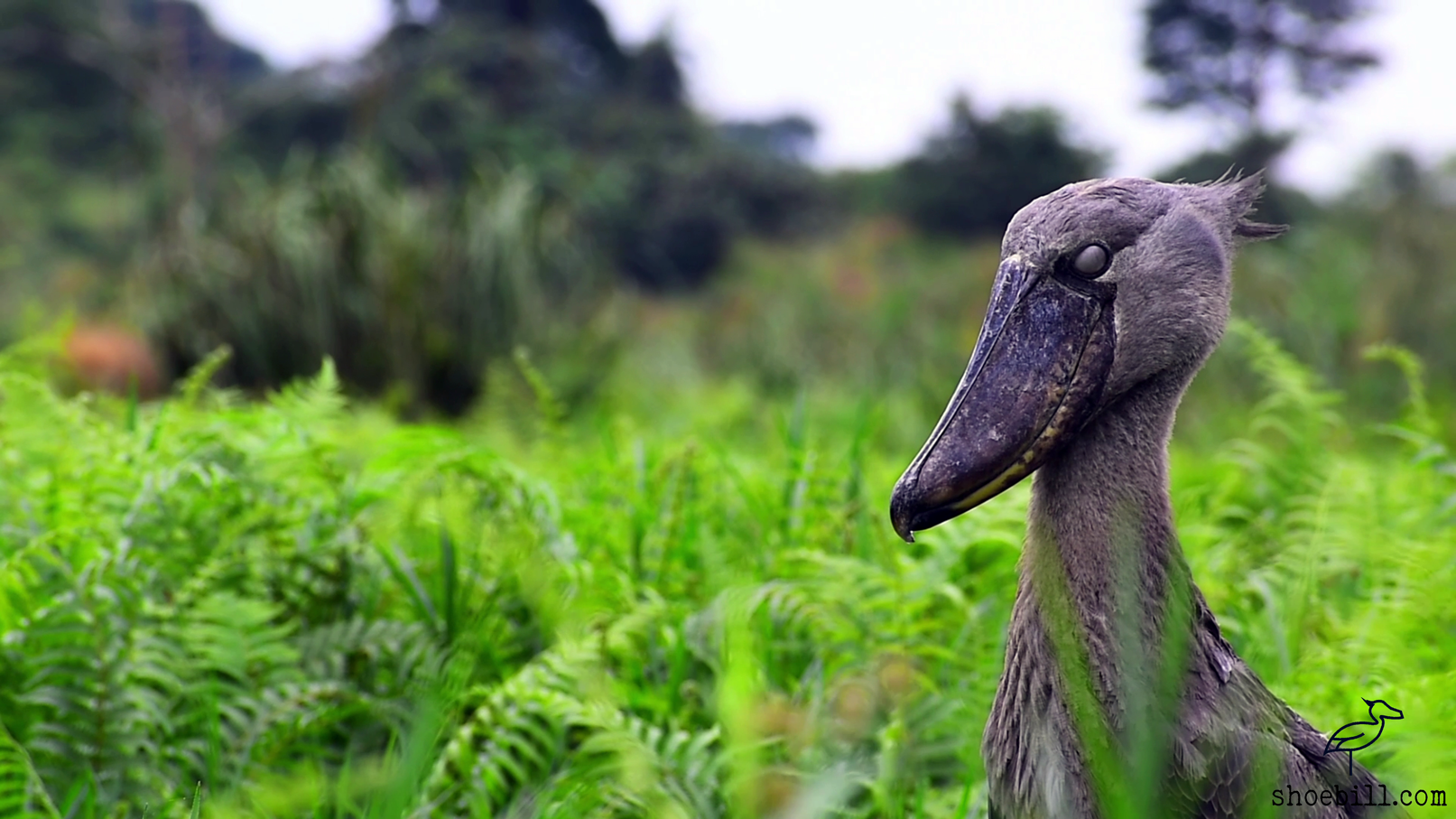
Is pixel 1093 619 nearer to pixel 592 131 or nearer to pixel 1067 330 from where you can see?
pixel 1067 330

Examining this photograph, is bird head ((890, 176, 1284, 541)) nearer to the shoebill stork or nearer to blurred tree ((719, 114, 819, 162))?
the shoebill stork

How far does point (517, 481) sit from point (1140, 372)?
1.47 metres

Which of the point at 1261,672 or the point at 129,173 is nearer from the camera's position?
the point at 1261,672

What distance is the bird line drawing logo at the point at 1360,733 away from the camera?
1375 mm

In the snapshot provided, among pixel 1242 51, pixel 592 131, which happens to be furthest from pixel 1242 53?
pixel 592 131

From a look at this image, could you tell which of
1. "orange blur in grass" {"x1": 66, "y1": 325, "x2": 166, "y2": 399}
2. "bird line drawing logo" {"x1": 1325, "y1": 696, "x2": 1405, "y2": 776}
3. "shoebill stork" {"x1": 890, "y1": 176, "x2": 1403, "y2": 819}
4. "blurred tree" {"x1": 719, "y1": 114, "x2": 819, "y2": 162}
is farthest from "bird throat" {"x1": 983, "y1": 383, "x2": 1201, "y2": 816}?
"blurred tree" {"x1": 719, "y1": 114, "x2": 819, "y2": 162}

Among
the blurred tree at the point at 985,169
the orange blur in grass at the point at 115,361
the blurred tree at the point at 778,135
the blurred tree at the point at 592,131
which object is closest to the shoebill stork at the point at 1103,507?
the orange blur in grass at the point at 115,361

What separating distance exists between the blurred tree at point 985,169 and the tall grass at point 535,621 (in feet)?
44.8

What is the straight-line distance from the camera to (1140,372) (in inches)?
51.4

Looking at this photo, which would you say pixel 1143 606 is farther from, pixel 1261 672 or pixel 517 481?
pixel 517 481

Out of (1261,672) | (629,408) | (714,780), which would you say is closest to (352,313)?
(629,408)

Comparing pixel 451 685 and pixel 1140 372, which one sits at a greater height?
pixel 1140 372

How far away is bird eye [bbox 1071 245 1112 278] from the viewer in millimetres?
1270

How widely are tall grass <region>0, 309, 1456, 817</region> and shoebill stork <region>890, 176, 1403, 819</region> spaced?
11.8 inches
